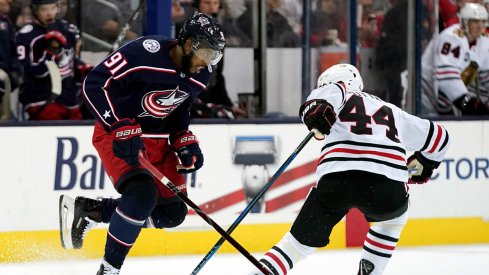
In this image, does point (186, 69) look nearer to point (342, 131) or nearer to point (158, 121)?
point (158, 121)

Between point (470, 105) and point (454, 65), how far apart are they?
0.26m

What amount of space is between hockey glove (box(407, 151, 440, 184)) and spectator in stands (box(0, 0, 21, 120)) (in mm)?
2396

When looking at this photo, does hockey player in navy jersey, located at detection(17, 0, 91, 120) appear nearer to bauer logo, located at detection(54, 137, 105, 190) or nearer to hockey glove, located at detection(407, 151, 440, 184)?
bauer logo, located at detection(54, 137, 105, 190)

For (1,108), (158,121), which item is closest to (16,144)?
(1,108)

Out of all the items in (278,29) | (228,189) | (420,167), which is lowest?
(228,189)

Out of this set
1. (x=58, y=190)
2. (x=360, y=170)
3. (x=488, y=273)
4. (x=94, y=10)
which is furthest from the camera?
(x=94, y=10)

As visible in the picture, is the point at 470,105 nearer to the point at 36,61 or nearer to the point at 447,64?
the point at 447,64

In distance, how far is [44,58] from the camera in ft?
21.6

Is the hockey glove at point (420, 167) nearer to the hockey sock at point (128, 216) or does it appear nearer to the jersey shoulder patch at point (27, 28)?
the hockey sock at point (128, 216)

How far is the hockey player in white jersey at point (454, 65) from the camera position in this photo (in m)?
7.57

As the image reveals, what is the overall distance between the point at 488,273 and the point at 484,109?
1865 millimetres

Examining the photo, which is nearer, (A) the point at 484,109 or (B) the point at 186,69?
(B) the point at 186,69

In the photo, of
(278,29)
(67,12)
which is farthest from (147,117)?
(278,29)

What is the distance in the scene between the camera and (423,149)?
16.1 feet
